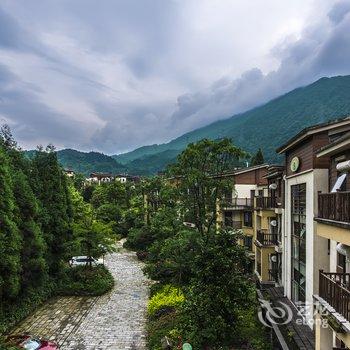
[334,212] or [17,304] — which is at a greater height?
[334,212]

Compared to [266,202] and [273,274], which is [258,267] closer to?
[273,274]

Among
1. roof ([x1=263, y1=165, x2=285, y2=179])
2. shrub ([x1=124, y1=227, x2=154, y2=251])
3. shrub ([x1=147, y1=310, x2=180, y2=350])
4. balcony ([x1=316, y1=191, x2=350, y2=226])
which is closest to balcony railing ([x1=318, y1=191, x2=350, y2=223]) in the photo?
balcony ([x1=316, y1=191, x2=350, y2=226])

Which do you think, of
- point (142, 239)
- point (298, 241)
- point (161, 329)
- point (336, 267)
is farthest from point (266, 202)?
point (142, 239)

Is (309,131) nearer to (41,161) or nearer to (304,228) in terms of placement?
(304,228)

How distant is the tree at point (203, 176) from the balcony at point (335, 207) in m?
14.4

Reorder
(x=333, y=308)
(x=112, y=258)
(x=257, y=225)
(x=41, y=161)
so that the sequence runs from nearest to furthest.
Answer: (x=333, y=308)
(x=41, y=161)
(x=257, y=225)
(x=112, y=258)

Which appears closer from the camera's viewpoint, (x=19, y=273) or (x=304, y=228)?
(x=304, y=228)

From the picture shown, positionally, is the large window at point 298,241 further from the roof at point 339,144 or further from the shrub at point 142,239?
the shrub at point 142,239

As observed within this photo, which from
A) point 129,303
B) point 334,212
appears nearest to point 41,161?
point 129,303

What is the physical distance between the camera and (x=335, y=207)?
1102cm

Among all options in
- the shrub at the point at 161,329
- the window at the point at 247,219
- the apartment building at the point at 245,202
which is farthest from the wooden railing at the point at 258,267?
the shrub at the point at 161,329

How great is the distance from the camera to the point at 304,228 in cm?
1864

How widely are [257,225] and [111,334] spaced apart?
53.4 ft

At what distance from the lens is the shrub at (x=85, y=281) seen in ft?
88.6
